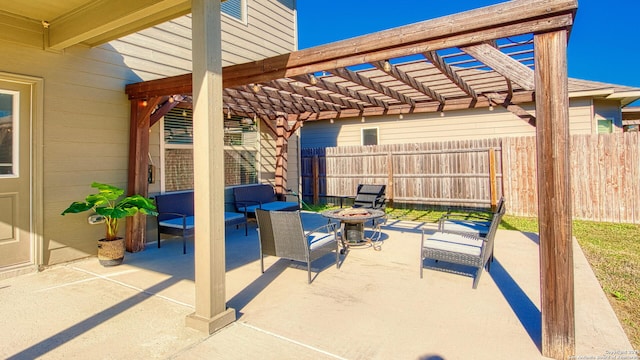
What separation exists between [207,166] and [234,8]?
612cm

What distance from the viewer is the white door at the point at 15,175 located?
172 inches

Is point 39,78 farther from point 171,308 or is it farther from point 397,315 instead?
point 397,315

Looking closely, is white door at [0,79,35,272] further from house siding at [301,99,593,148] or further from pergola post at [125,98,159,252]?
house siding at [301,99,593,148]

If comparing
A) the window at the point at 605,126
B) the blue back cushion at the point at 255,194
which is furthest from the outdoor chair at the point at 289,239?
the window at the point at 605,126

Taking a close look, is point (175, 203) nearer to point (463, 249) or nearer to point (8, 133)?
point (8, 133)

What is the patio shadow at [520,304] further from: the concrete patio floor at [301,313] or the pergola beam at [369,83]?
the pergola beam at [369,83]

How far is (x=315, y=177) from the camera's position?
11180 mm

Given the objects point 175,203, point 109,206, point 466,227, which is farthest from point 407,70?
point 109,206

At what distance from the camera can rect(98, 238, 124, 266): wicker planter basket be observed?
15.4ft

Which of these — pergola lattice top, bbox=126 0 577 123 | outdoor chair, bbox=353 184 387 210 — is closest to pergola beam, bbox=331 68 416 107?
pergola lattice top, bbox=126 0 577 123

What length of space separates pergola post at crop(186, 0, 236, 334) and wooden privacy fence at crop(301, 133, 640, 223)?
24.5ft

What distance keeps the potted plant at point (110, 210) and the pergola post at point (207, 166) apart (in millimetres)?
2286

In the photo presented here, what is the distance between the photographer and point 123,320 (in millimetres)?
3094

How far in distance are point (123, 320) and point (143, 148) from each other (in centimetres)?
316
